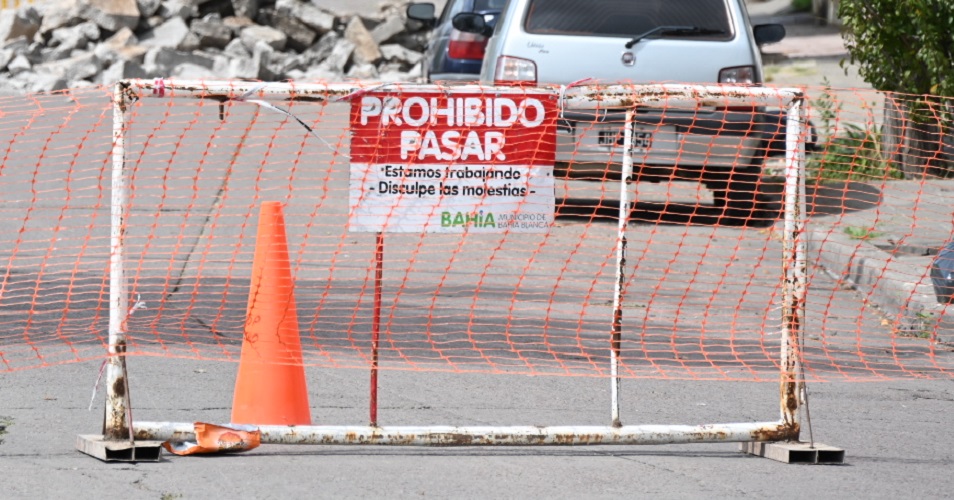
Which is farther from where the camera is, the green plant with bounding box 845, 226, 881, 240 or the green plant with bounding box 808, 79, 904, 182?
the green plant with bounding box 845, 226, 881, 240

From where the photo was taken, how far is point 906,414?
6.91m

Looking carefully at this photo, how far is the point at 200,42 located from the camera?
24.0 meters

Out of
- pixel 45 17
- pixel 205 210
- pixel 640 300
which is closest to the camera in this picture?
pixel 640 300

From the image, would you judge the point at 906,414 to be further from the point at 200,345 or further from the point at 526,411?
the point at 200,345

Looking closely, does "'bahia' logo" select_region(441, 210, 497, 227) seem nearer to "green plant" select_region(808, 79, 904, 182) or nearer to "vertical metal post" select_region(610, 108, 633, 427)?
"vertical metal post" select_region(610, 108, 633, 427)

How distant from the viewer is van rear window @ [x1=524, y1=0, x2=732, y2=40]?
11.9 m

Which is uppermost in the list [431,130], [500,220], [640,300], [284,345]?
[431,130]

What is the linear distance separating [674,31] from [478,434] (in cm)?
701

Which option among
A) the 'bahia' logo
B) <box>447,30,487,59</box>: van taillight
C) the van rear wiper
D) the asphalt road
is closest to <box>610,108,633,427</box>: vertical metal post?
the asphalt road

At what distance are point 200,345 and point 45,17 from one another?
1856cm

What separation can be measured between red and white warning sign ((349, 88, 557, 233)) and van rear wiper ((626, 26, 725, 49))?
6.14 m

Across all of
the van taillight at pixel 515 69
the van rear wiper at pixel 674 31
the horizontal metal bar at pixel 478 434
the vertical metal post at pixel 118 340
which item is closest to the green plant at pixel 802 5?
the van rear wiper at pixel 674 31

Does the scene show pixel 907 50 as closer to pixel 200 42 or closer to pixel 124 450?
pixel 124 450

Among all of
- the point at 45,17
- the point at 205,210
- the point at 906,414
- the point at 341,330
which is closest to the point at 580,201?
the point at 205,210
